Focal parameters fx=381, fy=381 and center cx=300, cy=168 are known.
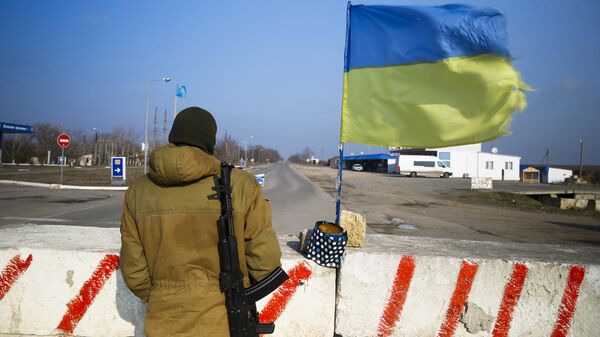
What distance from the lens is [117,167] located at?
77.5 feet

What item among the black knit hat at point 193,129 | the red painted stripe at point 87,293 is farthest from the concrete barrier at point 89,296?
the black knit hat at point 193,129

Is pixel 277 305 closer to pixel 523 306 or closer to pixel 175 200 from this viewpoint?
pixel 175 200

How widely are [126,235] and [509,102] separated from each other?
347 cm

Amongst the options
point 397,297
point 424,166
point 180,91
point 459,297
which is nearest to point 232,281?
point 397,297

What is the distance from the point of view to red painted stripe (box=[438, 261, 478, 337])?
319 cm

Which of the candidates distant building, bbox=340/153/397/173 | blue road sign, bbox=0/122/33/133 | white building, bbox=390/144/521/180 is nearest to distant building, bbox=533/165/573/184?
white building, bbox=390/144/521/180

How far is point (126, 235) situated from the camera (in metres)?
2.01

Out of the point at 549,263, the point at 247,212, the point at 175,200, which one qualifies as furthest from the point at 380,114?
the point at 175,200

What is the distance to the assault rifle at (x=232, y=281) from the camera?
1.87 meters

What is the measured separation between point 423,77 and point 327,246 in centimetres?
201

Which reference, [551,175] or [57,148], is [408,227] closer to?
[551,175]

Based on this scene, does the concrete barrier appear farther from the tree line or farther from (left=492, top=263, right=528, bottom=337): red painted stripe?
the tree line

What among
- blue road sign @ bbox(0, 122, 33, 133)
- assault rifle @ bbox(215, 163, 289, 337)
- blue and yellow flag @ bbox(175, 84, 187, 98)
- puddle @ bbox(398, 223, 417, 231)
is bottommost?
puddle @ bbox(398, 223, 417, 231)

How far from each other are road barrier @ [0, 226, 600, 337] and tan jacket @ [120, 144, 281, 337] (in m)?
1.29
